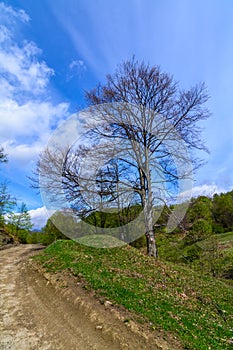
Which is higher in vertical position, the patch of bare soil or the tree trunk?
the tree trunk

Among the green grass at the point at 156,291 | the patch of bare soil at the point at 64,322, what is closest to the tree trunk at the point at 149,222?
the green grass at the point at 156,291

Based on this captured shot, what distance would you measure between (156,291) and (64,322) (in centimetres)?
335

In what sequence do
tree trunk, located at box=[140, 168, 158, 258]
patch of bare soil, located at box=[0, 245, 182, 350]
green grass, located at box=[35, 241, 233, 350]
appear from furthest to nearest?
tree trunk, located at box=[140, 168, 158, 258], green grass, located at box=[35, 241, 233, 350], patch of bare soil, located at box=[0, 245, 182, 350]

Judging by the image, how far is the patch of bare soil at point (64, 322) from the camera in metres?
4.55

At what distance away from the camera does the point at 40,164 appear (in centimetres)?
1119

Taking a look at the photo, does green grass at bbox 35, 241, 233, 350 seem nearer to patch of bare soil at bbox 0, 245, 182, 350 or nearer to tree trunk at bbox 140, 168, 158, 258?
patch of bare soil at bbox 0, 245, 182, 350

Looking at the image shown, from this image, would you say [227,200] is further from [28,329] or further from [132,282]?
[28,329]

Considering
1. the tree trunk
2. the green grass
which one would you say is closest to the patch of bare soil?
the green grass

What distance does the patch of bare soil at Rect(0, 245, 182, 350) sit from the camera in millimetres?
4551

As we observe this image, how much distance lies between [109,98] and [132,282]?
29.5ft

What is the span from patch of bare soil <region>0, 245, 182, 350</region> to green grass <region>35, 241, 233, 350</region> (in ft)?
1.58

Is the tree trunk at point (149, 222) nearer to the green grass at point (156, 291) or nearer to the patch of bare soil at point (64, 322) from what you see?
the green grass at point (156, 291)

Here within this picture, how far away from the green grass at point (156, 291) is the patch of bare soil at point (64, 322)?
48 centimetres

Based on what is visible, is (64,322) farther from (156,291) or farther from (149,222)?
(149,222)
